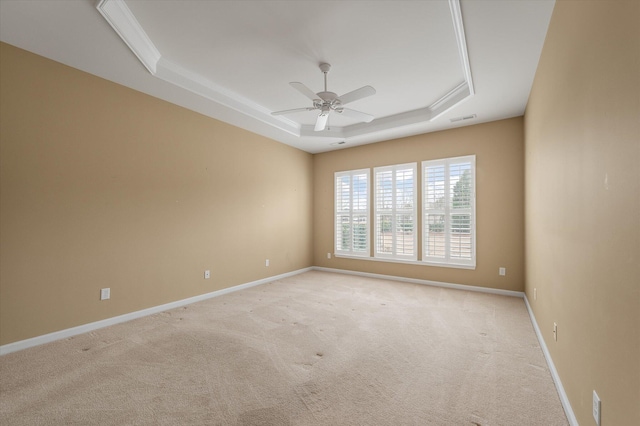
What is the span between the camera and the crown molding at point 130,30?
2266 mm

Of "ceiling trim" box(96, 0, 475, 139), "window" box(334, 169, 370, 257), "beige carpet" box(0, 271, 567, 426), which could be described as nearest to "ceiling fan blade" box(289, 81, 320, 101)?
"ceiling trim" box(96, 0, 475, 139)

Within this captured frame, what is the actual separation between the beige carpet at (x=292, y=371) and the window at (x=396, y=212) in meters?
1.86

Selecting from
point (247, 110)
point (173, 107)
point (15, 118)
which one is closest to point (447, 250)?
point (247, 110)

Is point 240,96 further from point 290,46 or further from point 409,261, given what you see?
point 409,261

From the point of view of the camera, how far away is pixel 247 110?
14.1ft

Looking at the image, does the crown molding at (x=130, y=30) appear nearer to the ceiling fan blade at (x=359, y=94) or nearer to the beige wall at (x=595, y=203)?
the ceiling fan blade at (x=359, y=94)

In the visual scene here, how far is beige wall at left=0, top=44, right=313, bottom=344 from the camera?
2.68m

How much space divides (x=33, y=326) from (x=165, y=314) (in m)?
1.23

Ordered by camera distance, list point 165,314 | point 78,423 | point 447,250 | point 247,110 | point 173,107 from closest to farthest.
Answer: point 78,423 → point 165,314 → point 173,107 → point 247,110 → point 447,250

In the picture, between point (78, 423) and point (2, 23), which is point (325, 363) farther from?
point (2, 23)

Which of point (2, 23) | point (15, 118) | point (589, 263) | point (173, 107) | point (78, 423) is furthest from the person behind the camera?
point (173, 107)

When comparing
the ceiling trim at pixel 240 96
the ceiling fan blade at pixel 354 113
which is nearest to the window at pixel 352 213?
the ceiling trim at pixel 240 96

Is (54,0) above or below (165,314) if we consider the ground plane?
above

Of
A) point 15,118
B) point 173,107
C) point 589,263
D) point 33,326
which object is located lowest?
point 33,326
